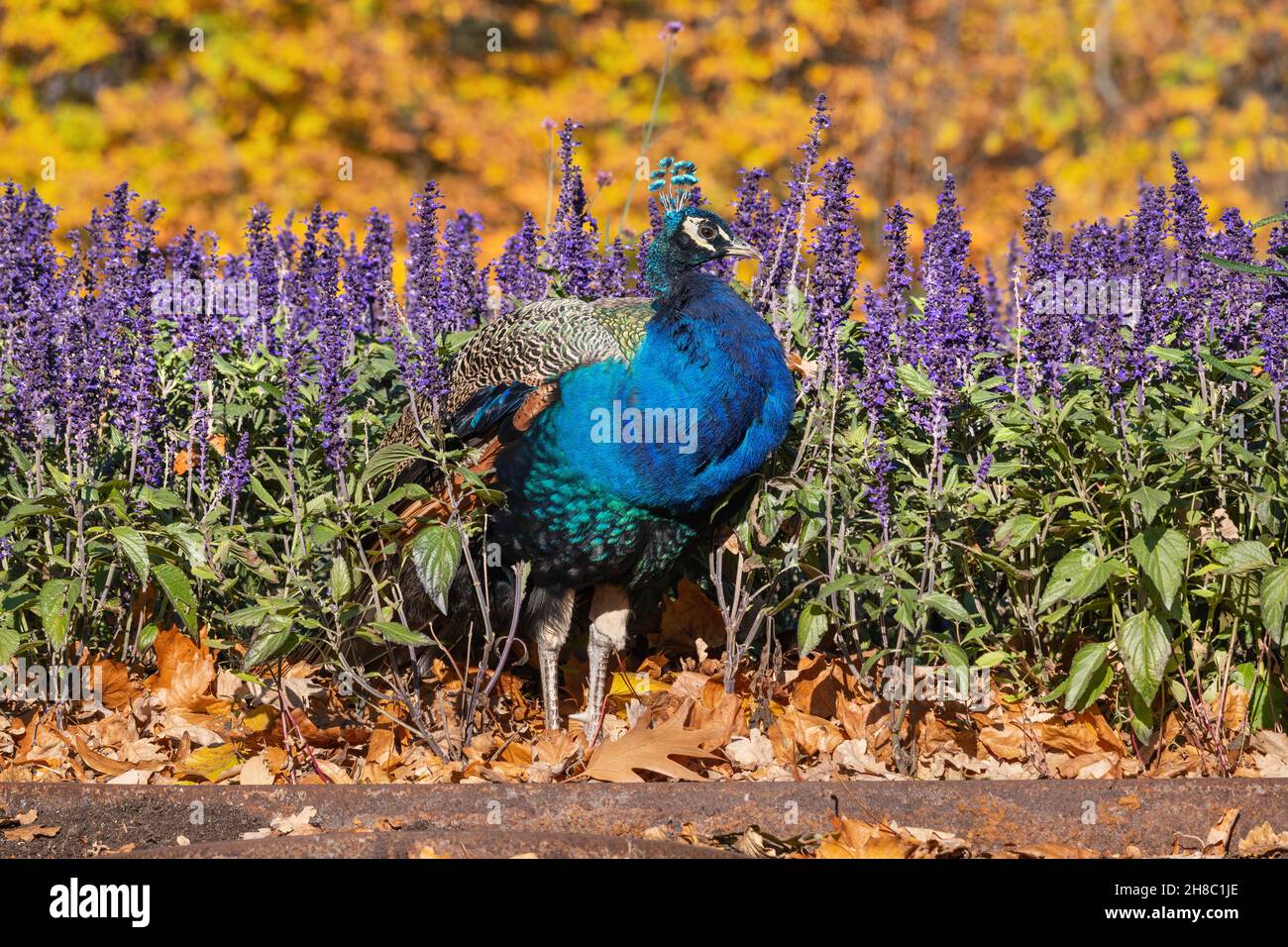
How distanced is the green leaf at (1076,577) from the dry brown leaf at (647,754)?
0.88m

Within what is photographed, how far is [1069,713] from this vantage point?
13.2 feet

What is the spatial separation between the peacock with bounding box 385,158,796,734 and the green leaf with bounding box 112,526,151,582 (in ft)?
2.14

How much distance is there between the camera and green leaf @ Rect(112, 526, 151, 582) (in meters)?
3.88

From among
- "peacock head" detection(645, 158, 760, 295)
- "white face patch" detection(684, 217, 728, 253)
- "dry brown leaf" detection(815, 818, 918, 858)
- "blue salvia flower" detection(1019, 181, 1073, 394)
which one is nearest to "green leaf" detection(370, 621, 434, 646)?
"dry brown leaf" detection(815, 818, 918, 858)

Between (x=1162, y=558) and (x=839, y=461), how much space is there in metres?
0.96

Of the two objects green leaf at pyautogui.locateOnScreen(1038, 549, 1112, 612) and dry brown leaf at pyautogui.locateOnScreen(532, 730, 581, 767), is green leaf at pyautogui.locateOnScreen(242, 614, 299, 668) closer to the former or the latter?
dry brown leaf at pyautogui.locateOnScreen(532, 730, 581, 767)

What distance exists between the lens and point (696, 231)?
449 centimetres

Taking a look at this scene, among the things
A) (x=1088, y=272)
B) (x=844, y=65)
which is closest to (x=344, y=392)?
(x=1088, y=272)

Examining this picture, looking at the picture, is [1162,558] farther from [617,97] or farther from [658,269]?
[617,97]

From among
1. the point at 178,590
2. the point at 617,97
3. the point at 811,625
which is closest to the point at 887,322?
the point at 811,625

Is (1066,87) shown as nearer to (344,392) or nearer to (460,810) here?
(344,392)

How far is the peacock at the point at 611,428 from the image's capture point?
13.5 ft
